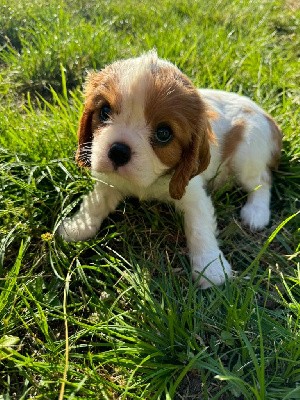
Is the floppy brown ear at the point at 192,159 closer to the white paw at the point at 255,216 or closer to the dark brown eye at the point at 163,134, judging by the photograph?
the dark brown eye at the point at 163,134

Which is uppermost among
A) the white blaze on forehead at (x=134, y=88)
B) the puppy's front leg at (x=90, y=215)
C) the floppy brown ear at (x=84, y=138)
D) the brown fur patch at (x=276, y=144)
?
the white blaze on forehead at (x=134, y=88)

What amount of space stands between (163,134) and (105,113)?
32 centimetres

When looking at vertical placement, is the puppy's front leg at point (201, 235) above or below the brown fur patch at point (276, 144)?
below

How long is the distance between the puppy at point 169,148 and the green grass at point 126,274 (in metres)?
0.12

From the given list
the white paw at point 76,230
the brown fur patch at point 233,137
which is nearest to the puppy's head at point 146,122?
the white paw at point 76,230

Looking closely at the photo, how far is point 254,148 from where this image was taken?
315cm

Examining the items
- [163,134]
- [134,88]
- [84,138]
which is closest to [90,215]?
[84,138]

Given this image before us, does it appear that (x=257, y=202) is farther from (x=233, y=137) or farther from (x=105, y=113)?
(x=105, y=113)

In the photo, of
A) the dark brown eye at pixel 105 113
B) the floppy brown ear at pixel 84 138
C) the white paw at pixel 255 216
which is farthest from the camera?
the white paw at pixel 255 216

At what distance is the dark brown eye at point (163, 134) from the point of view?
2.28m

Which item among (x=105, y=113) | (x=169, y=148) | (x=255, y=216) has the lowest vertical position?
(x=255, y=216)

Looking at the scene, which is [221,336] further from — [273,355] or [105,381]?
[105,381]

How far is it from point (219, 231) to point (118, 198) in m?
0.67

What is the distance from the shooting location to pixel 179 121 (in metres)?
2.28
